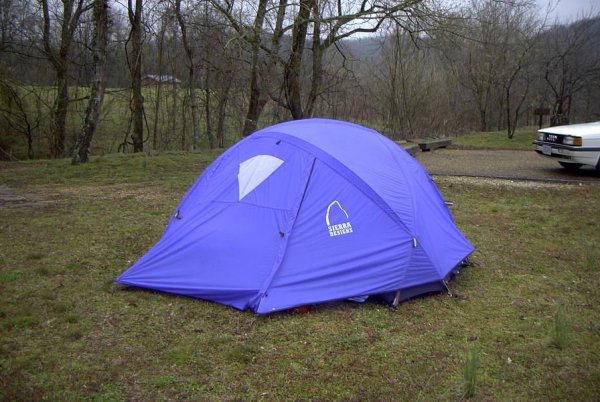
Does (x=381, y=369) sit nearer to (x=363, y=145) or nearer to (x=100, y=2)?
(x=363, y=145)

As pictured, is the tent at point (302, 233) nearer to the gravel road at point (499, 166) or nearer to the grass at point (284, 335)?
the grass at point (284, 335)

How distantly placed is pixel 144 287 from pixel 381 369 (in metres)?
2.29

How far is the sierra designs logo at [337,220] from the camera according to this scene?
4.71 meters

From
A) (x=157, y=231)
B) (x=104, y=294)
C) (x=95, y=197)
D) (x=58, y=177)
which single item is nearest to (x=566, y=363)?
(x=104, y=294)

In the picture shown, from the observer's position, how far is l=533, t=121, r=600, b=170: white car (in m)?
10.1

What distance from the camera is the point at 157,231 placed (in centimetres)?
678

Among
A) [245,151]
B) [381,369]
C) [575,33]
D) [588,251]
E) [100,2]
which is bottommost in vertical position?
[381,369]

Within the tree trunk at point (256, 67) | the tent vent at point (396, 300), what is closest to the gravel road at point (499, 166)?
the tree trunk at point (256, 67)

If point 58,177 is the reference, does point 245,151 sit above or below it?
above

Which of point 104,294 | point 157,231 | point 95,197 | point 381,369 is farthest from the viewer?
point 95,197

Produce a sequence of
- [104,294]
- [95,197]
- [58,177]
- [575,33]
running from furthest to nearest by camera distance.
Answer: [575,33] < [58,177] < [95,197] < [104,294]

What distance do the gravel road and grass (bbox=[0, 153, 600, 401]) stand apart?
15.0ft

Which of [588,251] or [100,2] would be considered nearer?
[588,251]

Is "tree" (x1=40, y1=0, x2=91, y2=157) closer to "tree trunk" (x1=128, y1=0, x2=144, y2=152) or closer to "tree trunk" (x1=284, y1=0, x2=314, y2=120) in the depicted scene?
"tree trunk" (x1=128, y1=0, x2=144, y2=152)
